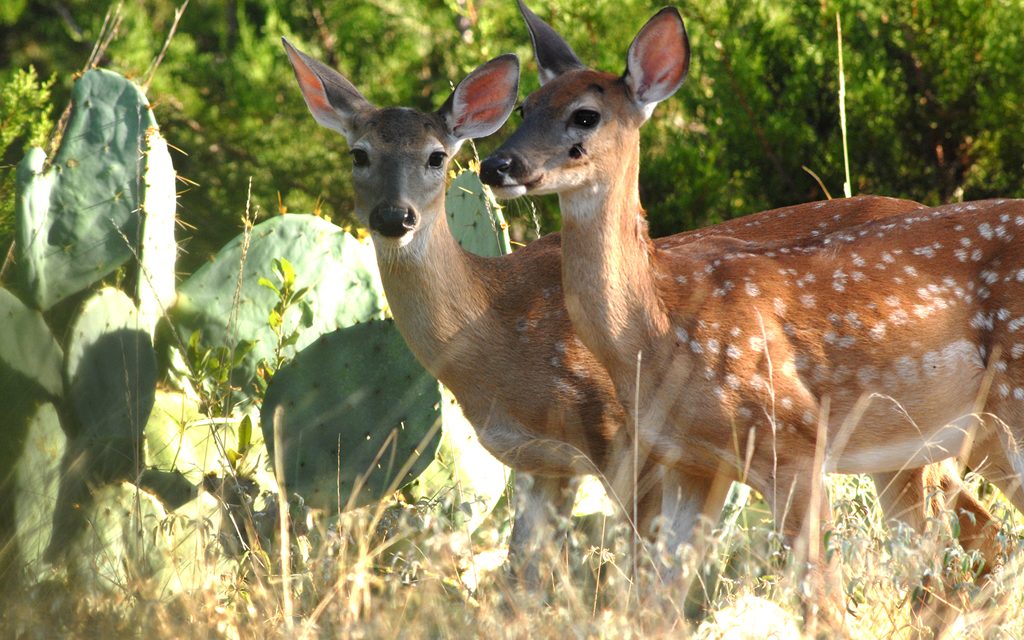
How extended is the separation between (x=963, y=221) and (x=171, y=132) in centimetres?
761

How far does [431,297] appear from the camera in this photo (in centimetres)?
447

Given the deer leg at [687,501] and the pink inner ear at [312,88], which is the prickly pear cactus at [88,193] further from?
the deer leg at [687,501]

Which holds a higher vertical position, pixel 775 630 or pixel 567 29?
pixel 567 29

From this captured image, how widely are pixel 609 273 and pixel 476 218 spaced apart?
1368 mm

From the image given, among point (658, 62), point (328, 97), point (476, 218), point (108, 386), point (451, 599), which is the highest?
point (328, 97)

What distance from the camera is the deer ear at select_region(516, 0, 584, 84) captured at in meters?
4.60

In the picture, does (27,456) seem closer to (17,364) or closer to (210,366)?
(17,364)

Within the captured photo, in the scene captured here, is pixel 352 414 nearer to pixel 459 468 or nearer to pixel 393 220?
pixel 459 468

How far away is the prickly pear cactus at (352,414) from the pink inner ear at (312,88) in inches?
31.1

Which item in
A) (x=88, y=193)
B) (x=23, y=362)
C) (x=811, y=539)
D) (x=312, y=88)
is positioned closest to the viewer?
(x=811, y=539)

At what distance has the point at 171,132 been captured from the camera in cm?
1082

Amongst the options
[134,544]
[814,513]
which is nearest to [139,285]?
[134,544]

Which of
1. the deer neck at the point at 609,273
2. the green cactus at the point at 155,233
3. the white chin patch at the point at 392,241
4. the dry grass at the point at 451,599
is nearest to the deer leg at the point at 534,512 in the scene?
the dry grass at the point at 451,599

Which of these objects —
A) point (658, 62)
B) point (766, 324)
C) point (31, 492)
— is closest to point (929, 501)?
point (766, 324)
